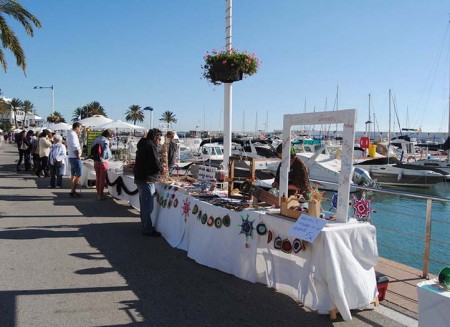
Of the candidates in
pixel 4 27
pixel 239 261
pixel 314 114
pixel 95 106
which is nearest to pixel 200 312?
pixel 239 261

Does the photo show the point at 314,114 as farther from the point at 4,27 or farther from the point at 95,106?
the point at 95,106

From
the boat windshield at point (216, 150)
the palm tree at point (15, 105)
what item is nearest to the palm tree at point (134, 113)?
the palm tree at point (15, 105)

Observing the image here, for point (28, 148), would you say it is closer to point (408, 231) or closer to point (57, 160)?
point (57, 160)

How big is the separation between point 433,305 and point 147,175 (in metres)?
5.21

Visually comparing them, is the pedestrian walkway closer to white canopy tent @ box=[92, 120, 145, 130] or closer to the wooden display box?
the wooden display box

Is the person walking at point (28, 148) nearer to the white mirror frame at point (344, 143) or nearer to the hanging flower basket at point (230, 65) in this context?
the hanging flower basket at point (230, 65)

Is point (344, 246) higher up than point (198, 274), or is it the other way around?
point (344, 246)

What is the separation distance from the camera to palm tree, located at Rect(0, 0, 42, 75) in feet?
46.5

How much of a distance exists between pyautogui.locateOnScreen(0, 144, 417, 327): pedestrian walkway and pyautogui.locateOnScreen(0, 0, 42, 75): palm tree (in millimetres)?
9428

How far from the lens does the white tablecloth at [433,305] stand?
2828 millimetres

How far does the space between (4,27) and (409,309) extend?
1518 centimetres

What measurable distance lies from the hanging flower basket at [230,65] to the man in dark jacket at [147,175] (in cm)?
188

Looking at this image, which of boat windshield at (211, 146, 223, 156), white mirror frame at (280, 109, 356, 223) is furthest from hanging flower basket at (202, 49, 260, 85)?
boat windshield at (211, 146, 223, 156)

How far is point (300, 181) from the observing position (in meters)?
5.66
